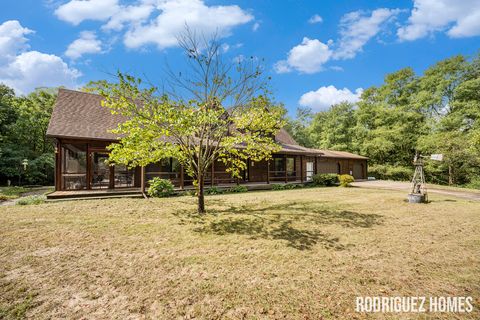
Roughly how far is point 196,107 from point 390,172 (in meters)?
29.6

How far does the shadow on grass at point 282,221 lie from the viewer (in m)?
6.00

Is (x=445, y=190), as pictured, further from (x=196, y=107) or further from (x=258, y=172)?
(x=196, y=107)

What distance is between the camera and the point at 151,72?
8094 millimetres

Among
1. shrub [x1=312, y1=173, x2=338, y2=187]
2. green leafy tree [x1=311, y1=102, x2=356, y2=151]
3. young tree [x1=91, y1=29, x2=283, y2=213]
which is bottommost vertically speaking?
shrub [x1=312, y1=173, x2=338, y2=187]

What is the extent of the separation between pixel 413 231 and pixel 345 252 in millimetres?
3221

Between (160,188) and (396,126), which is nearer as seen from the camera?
(160,188)

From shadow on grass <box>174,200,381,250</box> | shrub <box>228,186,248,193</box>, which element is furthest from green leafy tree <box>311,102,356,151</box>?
shadow on grass <box>174,200,381,250</box>

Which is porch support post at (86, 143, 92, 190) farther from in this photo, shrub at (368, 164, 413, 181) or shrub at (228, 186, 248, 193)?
shrub at (368, 164, 413, 181)

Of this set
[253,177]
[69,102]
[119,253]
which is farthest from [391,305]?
[69,102]

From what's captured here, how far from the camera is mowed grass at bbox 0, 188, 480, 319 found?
3107 millimetres

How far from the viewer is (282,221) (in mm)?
7656

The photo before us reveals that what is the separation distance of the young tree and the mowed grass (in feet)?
8.06

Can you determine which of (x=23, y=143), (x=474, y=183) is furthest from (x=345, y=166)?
(x=23, y=143)

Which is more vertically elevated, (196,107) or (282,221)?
(196,107)
